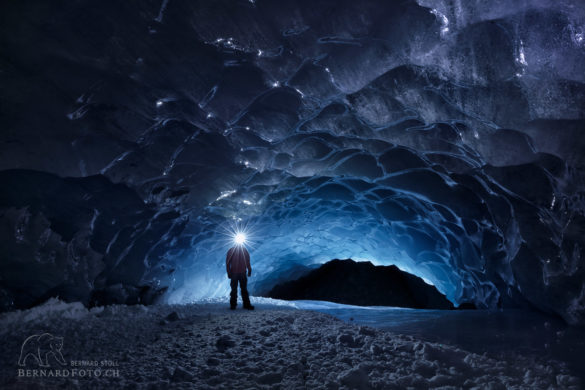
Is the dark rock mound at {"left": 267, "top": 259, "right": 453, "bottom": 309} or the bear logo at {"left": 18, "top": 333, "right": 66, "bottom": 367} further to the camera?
the dark rock mound at {"left": 267, "top": 259, "right": 453, "bottom": 309}

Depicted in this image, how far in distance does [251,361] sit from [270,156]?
435cm

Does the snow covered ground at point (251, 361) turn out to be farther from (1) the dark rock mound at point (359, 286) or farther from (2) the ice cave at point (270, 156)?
(1) the dark rock mound at point (359, 286)

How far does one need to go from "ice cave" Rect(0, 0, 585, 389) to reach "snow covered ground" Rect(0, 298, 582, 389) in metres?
0.02

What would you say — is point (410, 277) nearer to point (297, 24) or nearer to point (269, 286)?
point (269, 286)

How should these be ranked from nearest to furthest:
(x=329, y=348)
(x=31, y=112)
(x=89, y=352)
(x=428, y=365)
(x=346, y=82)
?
1. (x=428, y=365)
2. (x=89, y=352)
3. (x=329, y=348)
4. (x=31, y=112)
5. (x=346, y=82)

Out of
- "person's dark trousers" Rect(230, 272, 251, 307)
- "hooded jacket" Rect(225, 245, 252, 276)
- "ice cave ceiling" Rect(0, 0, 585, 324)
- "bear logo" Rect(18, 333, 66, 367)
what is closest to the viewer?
"bear logo" Rect(18, 333, 66, 367)

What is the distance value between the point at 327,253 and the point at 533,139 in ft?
32.4

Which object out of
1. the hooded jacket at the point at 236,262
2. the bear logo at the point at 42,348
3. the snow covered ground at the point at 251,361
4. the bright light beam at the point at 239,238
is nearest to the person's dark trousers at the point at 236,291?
the hooded jacket at the point at 236,262

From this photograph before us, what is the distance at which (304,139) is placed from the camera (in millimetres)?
6074

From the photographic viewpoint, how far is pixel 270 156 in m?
6.31

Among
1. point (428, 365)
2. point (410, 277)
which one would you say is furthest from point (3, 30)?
point (410, 277)

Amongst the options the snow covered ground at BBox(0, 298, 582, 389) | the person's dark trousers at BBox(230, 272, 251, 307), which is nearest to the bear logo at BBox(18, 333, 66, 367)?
the snow covered ground at BBox(0, 298, 582, 389)

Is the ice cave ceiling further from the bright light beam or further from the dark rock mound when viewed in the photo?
the dark rock mound

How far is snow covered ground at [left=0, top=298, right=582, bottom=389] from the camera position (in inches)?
81.7
